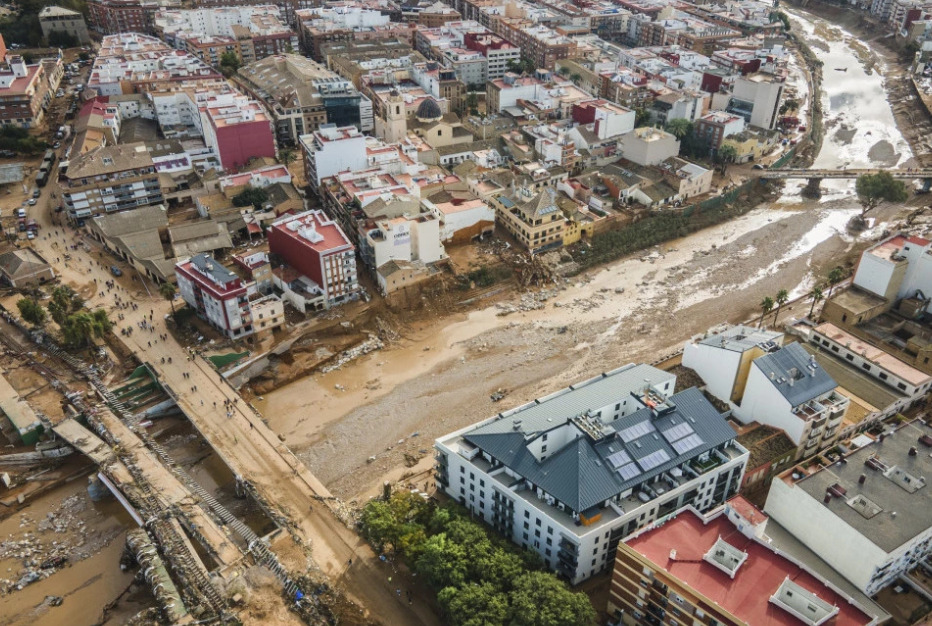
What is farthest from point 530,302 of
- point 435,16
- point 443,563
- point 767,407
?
point 435,16

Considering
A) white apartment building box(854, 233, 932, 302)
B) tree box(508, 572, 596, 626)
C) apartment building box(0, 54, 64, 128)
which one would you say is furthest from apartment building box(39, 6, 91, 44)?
tree box(508, 572, 596, 626)

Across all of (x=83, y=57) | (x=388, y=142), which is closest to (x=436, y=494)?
(x=388, y=142)

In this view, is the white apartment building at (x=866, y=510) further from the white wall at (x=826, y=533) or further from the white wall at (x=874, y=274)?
the white wall at (x=874, y=274)

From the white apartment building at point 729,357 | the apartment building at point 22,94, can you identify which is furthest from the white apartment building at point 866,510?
the apartment building at point 22,94

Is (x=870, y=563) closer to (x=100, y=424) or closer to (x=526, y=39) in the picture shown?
(x=100, y=424)

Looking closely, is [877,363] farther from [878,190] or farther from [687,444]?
[878,190]

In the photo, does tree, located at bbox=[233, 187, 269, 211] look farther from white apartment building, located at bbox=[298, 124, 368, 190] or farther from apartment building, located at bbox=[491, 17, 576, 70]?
apartment building, located at bbox=[491, 17, 576, 70]
